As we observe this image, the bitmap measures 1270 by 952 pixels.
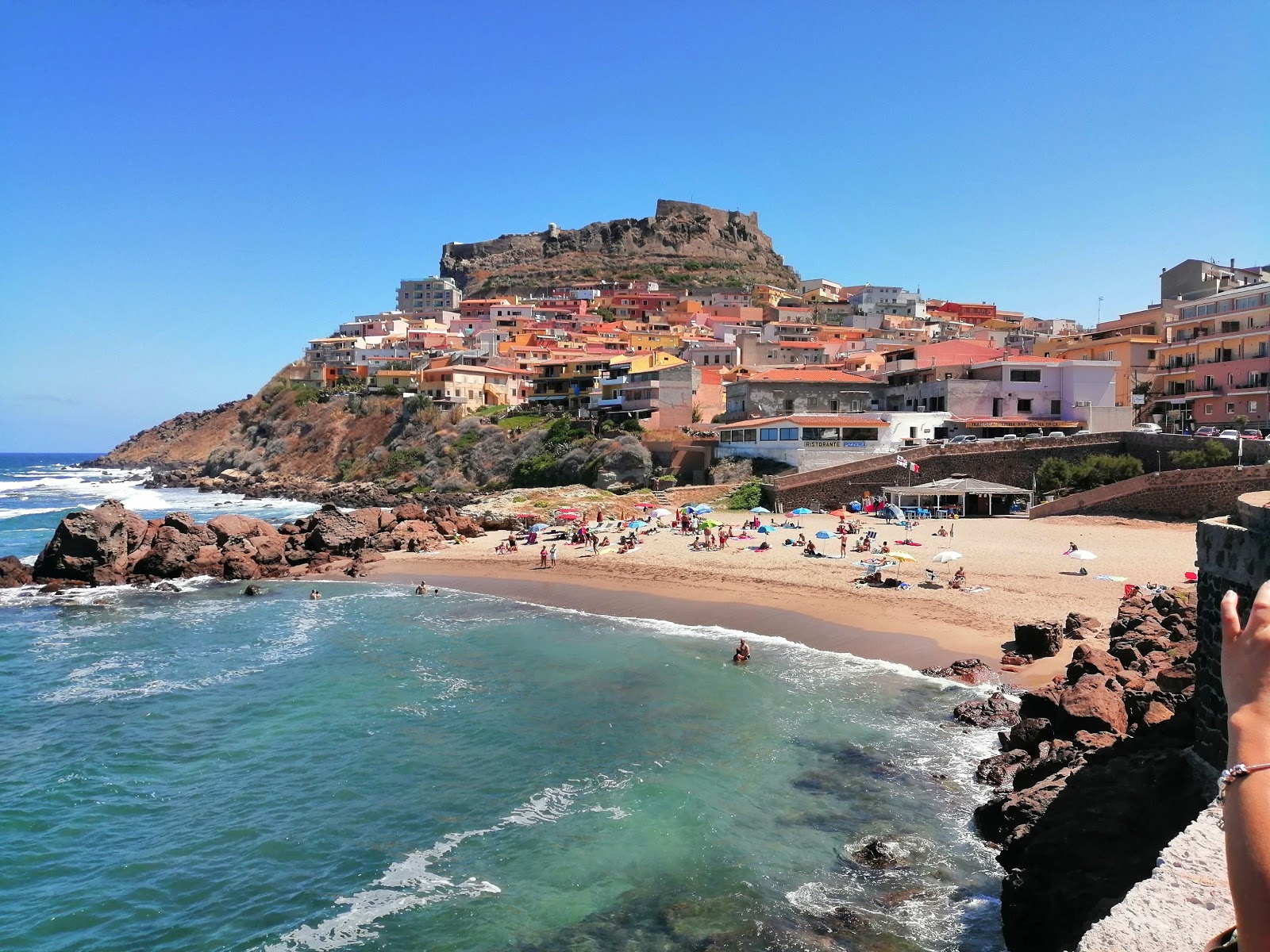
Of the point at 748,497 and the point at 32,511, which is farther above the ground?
the point at 748,497

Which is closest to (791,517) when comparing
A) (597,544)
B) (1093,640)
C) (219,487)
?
(597,544)

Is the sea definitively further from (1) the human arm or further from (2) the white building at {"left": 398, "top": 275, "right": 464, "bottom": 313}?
(2) the white building at {"left": 398, "top": 275, "right": 464, "bottom": 313}

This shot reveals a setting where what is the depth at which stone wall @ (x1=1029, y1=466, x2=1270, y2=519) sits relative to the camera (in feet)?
91.8

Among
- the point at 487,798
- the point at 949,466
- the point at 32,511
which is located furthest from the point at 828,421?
the point at 32,511

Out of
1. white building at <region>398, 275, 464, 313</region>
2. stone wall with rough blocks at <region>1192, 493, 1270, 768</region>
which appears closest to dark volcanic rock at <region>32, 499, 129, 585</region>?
stone wall with rough blocks at <region>1192, 493, 1270, 768</region>

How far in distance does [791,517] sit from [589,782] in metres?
24.1

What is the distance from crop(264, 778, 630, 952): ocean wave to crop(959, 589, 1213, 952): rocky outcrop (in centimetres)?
533

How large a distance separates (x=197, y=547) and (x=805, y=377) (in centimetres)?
3311

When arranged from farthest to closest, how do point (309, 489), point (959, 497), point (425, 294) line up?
point (425, 294)
point (309, 489)
point (959, 497)

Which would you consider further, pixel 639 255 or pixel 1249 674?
pixel 639 255

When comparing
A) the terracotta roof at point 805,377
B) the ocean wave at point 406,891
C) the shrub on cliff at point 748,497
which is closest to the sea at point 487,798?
the ocean wave at point 406,891

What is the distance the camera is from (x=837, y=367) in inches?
2466

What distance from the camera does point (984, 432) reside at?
4297cm

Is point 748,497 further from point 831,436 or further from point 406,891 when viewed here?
point 406,891
